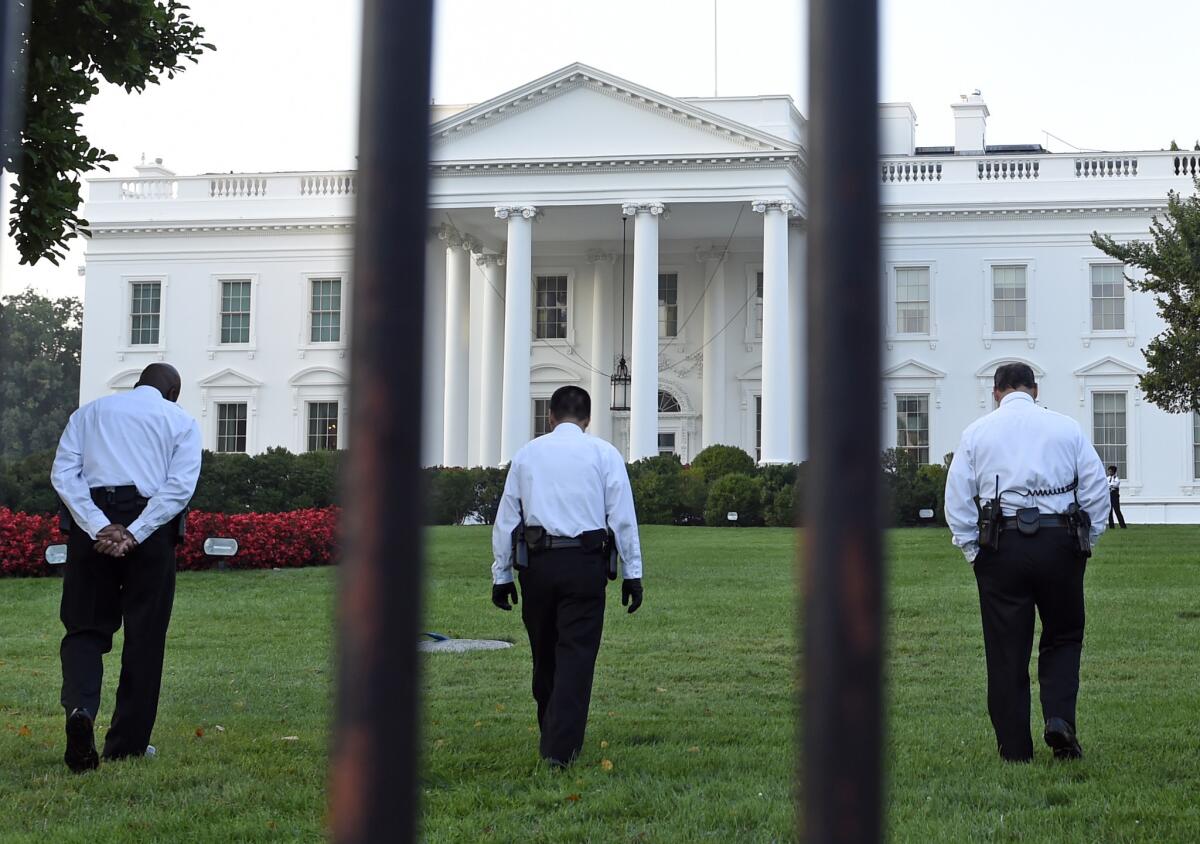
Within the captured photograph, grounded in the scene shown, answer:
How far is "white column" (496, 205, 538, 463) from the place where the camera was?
116 ft

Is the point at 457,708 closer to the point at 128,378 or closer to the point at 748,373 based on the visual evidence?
the point at 748,373

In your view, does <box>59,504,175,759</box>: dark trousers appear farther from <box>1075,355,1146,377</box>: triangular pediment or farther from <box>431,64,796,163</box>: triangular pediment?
<box>1075,355,1146,377</box>: triangular pediment

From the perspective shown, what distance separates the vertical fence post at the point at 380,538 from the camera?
0.78 metres

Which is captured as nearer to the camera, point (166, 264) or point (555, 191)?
point (555, 191)

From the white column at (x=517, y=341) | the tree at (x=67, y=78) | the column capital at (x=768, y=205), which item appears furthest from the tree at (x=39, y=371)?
the tree at (x=67, y=78)

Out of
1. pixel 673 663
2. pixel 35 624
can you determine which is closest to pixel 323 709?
pixel 673 663

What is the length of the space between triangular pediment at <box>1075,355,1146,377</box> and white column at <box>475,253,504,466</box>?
15524 millimetres

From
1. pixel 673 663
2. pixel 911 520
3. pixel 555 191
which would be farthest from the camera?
pixel 555 191

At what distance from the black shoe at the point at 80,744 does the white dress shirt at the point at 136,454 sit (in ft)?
2.69

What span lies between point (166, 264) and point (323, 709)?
34481 millimetres

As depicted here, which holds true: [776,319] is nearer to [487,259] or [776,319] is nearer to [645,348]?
[645,348]

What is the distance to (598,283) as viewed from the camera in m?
39.5

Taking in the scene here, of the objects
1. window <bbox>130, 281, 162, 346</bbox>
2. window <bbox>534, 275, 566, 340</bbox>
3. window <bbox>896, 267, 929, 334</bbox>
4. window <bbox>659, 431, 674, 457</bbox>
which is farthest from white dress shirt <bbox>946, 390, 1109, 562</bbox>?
window <bbox>130, 281, 162, 346</bbox>

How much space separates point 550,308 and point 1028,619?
34454 millimetres
